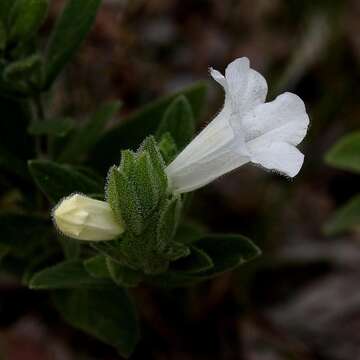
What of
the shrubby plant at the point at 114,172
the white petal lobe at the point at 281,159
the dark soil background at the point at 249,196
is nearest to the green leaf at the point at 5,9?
the shrubby plant at the point at 114,172

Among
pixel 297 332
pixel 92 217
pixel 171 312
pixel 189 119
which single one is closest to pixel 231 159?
pixel 92 217

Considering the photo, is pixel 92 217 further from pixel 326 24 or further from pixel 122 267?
pixel 326 24

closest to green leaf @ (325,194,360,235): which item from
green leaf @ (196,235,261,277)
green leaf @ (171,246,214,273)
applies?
green leaf @ (196,235,261,277)

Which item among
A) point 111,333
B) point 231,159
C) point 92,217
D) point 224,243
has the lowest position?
point 111,333

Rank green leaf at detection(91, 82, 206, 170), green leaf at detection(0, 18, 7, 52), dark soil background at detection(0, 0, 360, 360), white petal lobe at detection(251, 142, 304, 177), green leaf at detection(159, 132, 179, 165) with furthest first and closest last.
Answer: dark soil background at detection(0, 0, 360, 360), green leaf at detection(91, 82, 206, 170), green leaf at detection(0, 18, 7, 52), green leaf at detection(159, 132, 179, 165), white petal lobe at detection(251, 142, 304, 177)

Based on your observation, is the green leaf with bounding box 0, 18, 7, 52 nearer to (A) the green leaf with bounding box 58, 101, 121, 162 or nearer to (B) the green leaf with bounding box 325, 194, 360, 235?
(A) the green leaf with bounding box 58, 101, 121, 162

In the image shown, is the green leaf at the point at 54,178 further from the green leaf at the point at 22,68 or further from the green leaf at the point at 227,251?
the green leaf at the point at 227,251

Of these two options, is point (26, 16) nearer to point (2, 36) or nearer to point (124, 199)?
point (2, 36)
